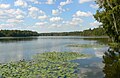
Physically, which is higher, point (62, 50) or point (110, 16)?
point (110, 16)

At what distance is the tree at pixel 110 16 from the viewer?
25978mm

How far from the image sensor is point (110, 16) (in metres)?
27.7

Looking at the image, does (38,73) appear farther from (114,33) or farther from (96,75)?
(114,33)

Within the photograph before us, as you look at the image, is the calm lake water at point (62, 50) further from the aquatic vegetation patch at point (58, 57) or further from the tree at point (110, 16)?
the tree at point (110, 16)

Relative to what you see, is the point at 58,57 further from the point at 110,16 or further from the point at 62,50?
the point at 62,50

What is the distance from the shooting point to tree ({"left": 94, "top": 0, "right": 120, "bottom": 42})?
1023 inches

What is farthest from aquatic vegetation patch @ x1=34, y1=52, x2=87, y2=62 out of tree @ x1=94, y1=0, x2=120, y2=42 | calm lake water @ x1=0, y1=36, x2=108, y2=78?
tree @ x1=94, y1=0, x2=120, y2=42

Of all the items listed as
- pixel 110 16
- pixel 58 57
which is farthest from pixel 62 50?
pixel 110 16

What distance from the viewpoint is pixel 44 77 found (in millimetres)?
15914

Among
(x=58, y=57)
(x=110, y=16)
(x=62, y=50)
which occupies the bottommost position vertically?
(x=62, y=50)

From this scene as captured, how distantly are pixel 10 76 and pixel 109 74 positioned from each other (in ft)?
26.2

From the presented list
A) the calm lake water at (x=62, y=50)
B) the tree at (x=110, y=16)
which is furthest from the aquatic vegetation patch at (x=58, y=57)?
the tree at (x=110, y=16)

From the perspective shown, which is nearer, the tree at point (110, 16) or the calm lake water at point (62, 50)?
the calm lake water at point (62, 50)

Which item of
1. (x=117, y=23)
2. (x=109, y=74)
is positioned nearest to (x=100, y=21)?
(x=117, y=23)
